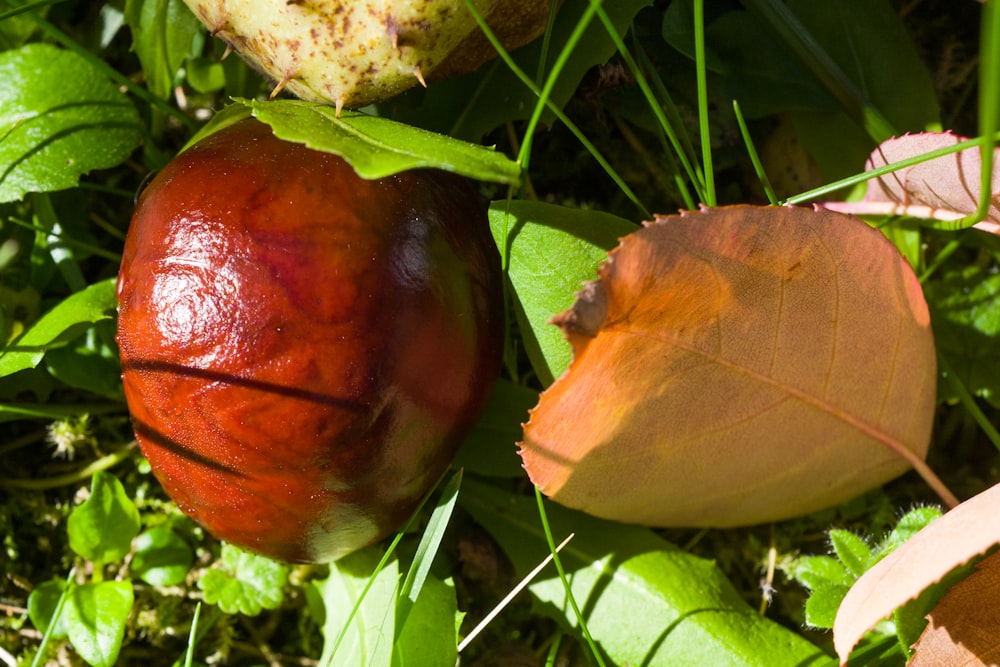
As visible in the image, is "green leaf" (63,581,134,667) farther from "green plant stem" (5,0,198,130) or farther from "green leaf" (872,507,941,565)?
"green leaf" (872,507,941,565)

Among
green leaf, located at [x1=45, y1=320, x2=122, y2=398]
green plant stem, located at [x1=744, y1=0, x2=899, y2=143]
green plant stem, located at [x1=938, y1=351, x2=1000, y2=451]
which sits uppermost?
green plant stem, located at [x1=744, y1=0, x2=899, y2=143]

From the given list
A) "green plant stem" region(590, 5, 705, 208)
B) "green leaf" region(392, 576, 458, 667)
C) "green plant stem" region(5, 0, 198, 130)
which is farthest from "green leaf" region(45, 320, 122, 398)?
"green plant stem" region(590, 5, 705, 208)

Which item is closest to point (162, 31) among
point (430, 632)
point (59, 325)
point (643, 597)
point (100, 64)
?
point (100, 64)

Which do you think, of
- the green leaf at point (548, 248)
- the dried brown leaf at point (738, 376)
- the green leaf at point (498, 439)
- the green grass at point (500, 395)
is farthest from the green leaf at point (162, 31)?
the dried brown leaf at point (738, 376)

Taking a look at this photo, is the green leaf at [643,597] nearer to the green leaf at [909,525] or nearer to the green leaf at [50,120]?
the green leaf at [909,525]

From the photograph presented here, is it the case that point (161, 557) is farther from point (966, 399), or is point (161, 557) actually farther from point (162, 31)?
point (966, 399)
